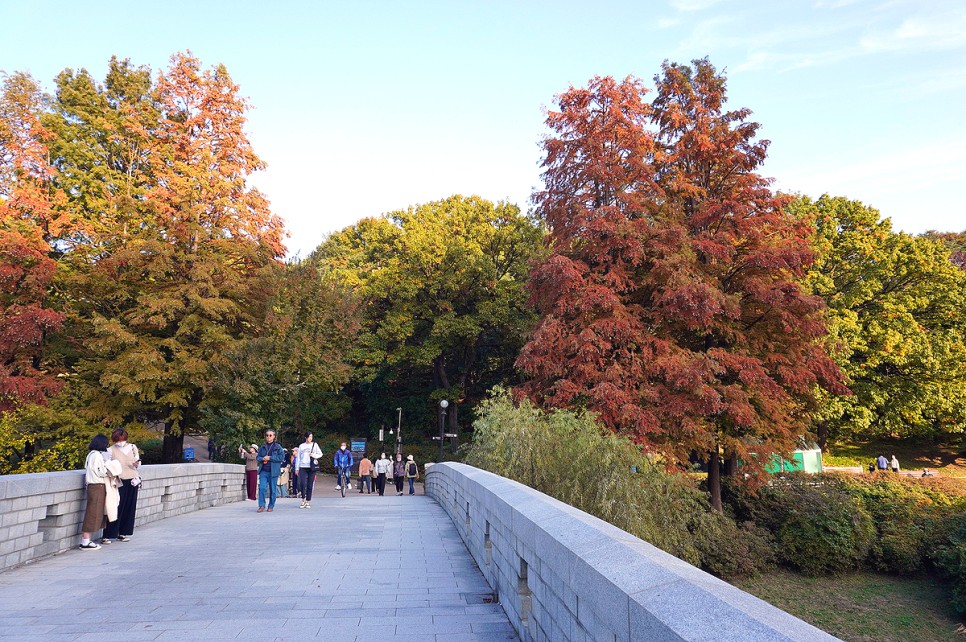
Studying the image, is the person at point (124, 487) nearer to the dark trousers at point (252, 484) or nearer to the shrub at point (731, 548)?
the dark trousers at point (252, 484)

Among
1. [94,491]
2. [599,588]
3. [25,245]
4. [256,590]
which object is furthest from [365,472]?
[599,588]

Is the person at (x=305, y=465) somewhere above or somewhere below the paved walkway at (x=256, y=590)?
above

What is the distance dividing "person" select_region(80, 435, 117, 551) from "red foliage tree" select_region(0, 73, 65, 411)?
15.7 meters

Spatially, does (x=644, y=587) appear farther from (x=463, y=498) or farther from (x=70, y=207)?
(x=70, y=207)

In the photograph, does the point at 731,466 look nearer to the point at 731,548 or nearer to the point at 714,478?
the point at 714,478

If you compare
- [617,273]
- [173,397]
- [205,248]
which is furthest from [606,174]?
[173,397]

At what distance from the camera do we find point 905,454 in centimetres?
3969

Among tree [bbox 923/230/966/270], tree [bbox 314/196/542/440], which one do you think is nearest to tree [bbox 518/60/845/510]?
tree [bbox 314/196/542/440]

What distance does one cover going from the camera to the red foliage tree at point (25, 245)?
70.4 feet

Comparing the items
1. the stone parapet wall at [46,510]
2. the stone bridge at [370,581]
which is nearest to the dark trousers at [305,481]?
the stone parapet wall at [46,510]

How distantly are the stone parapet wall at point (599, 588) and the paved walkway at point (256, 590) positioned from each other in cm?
54

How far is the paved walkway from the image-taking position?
4.91 metres

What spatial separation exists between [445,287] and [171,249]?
15.1 meters

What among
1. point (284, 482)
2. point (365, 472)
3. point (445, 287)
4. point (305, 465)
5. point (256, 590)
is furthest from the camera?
point (445, 287)
